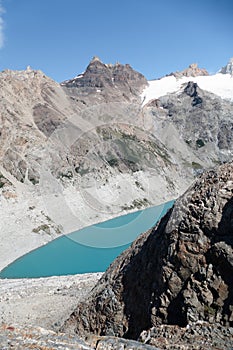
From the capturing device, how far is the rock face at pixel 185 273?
912 centimetres

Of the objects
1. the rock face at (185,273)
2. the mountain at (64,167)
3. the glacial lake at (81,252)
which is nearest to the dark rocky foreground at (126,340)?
the rock face at (185,273)

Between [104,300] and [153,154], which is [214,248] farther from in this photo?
[153,154]

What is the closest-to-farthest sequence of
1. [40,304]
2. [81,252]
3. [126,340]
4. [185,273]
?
[126,340], [185,273], [40,304], [81,252]

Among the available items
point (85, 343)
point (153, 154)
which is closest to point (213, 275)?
point (85, 343)

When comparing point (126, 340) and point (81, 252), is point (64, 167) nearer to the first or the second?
point (81, 252)

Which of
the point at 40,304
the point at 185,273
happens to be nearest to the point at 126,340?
the point at 185,273

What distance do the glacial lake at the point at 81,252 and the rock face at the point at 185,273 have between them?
117 ft

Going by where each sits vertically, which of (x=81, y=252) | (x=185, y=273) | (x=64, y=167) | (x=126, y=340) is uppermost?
(x=64, y=167)

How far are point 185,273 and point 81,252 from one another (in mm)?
49002

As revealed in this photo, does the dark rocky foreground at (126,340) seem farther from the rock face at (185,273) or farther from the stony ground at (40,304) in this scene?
the stony ground at (40,304)

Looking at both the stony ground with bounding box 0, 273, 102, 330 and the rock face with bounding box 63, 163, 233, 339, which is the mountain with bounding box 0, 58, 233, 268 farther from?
the rock face with bounding box 63, 163, 233, 339

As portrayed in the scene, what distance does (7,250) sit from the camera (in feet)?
175

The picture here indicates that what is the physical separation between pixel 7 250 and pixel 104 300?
44.4m

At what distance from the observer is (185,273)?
9.95 m
